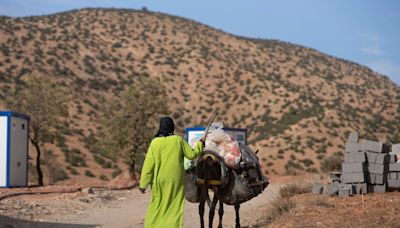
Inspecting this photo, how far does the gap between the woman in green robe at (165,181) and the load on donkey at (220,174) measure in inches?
93.2

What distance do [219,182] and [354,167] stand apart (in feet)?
30.6

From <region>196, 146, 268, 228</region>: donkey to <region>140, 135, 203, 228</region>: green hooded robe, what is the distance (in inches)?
95.5

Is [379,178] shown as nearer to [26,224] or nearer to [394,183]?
[394,183]

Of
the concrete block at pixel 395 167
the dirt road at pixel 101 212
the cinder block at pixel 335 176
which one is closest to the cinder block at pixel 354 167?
→ the cinder block at pixel 335 176

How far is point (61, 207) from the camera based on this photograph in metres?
19.8

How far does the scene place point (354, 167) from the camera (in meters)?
19.6

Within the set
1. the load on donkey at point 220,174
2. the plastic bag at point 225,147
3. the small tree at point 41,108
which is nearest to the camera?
the load on donkey at point 220,174

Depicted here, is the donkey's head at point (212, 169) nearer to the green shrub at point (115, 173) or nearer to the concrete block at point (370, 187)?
the concrete block at point (370, 187)

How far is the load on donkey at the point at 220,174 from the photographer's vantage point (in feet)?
37.5

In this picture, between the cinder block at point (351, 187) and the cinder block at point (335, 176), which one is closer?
the cinder block at point (351, 187)

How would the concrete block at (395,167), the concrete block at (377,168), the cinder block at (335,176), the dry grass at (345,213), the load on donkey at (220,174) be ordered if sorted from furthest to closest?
the cinder block at (335,176) → the concrete block at (395,167) → the concrete block at (377,168) → the dry grass at (345,213) → the load on donkey at (220,174)

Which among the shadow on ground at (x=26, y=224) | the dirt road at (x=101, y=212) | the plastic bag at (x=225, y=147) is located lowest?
the dirt road at (x=101, y=212)

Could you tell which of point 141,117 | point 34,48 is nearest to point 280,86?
point 34,48

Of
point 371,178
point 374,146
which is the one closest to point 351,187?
point 371,178
